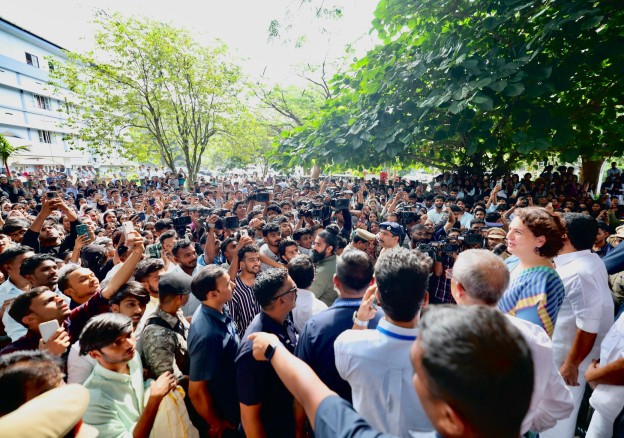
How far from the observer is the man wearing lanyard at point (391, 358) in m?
→ 1.32

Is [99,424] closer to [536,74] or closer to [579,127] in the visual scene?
[536,74]

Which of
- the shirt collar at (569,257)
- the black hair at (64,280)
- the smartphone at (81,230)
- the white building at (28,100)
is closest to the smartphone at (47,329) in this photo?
the black hair at (64,280)

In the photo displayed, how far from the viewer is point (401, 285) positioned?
1.50 meters

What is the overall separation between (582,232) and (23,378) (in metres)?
3.62

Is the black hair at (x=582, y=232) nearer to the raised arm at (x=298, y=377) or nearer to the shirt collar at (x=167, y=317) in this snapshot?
the raised arm at (x=298, y=377)

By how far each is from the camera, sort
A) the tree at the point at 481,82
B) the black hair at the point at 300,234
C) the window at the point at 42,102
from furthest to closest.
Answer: the window at the point at 42,102 < the tree at the point at 481,82 < the black hair at the point at 300,234

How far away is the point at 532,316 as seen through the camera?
2086mm

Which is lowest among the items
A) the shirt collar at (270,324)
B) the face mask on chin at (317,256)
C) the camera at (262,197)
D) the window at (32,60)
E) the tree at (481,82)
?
the face mask on chin at (317,256)

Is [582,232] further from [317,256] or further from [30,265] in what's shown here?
[30,265]

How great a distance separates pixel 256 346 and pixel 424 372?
0.91 meters

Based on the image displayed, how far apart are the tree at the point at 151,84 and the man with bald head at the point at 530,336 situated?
15.8m

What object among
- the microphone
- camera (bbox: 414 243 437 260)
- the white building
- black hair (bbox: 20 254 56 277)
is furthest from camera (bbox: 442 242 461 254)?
the white building

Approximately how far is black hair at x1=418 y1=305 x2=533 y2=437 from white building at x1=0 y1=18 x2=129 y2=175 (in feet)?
100

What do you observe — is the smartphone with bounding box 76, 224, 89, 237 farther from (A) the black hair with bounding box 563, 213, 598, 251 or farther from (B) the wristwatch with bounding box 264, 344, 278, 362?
(A) the black hair with bounding box 563, 213, 598, 251
